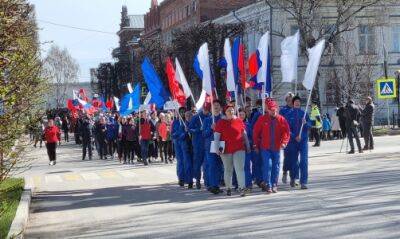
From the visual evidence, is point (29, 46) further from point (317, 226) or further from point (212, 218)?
point (317, 226)

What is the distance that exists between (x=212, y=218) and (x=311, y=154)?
1466cm

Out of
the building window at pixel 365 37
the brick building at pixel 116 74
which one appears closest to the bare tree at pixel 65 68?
the brick building at pixel 116 74

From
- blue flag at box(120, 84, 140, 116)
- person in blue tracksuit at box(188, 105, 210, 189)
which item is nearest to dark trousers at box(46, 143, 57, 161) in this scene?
blue flag at box(120, 84, 140, 116)

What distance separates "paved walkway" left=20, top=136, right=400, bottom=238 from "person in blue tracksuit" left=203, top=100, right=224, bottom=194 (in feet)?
1.04

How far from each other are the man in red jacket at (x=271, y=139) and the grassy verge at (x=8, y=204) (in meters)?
4.92

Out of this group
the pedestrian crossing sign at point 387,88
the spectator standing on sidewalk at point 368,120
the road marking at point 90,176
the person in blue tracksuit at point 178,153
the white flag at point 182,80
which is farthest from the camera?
the pedestrian crossing sign at point 387,88

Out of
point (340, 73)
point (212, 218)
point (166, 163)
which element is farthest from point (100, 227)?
point (340, 73)

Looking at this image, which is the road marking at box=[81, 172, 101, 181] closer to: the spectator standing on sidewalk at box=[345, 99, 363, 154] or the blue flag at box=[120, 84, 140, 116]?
the blue flag at box=[120, 84, 140, 116]

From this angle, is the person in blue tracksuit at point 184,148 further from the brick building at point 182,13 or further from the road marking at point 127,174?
the brick building at point 182,13

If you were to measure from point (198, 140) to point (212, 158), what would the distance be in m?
1.02

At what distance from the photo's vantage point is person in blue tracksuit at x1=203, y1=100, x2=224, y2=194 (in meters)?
15.1

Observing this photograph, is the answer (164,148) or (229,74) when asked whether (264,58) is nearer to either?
(229,74)

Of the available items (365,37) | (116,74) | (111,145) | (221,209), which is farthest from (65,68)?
(221,209)

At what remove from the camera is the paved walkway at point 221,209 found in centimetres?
1027
